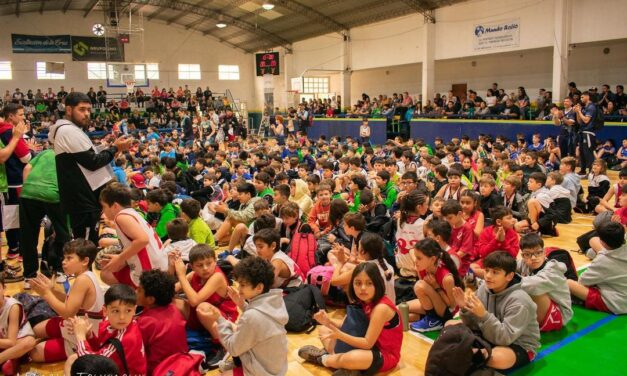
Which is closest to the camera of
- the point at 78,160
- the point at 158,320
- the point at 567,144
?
the point at 158,320

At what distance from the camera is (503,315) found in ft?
10.4

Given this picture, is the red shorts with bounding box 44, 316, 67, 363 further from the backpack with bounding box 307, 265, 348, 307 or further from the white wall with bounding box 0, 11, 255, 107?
the white wall with bounding box 0, 11, 255, 107

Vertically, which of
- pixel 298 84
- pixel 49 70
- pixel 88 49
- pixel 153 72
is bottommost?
pixel 298 84

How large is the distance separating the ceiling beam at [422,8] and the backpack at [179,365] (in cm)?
1789

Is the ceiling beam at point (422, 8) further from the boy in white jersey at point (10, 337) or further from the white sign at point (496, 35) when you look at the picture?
the boy in white jersey at point (10, 337)

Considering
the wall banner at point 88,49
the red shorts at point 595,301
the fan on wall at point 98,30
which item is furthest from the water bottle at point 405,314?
the fan on wall at point 98,30

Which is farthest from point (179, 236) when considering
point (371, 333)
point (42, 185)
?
point (371, 333)

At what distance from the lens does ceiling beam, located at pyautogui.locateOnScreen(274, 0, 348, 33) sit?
21.4 meters

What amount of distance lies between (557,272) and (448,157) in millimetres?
5296

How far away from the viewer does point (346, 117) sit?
70.5 feet

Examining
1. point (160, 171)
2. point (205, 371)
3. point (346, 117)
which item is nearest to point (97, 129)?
point (346, 117)

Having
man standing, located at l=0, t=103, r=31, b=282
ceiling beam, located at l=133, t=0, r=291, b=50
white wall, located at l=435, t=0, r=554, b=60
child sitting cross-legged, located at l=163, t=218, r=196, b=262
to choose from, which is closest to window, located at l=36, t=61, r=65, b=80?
ceiling beam, located at l=133, t=0, r=291, b=50

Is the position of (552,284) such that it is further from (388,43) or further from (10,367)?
(388,43)

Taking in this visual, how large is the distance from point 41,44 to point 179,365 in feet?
86.0
